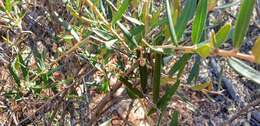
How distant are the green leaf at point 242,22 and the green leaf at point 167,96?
242mm

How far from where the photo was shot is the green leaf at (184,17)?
2.11 feet

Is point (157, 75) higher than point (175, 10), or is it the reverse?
point (175, 10)

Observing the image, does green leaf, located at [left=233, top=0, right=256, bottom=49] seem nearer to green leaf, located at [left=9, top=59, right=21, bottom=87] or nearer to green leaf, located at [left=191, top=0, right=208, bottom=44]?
green leaf, located at [left=191, top=0, right=208, bottom=44]

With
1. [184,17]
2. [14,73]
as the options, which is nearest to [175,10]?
[184,17]

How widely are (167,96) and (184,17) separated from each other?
0.21 meters

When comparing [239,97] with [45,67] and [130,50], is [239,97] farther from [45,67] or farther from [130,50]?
[130,50]

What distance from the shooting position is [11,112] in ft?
4.06

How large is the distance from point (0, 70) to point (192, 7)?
995mm

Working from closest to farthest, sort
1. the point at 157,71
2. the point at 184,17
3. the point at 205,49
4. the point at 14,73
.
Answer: the point at 205,49, the point at 184,17, the point at 157,71, the point at 14,73

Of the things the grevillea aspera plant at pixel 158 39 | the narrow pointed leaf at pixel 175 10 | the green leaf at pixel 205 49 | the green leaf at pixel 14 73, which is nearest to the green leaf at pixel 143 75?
the grevillea aspera plant at pixel 158 39

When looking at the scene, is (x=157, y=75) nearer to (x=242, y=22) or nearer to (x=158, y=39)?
(x=158, y=39)

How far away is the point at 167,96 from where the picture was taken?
0.81 meters

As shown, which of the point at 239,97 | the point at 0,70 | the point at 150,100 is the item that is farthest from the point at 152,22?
the point at 239,97

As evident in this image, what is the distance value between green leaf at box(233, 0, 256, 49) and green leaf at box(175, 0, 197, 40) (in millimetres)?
97
